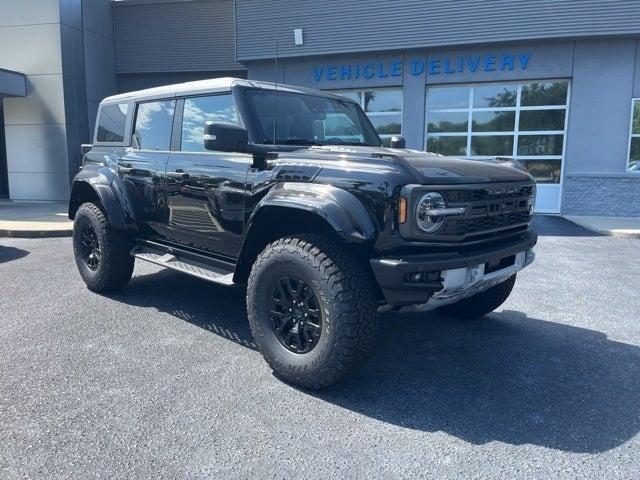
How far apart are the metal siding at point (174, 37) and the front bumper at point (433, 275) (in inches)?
559

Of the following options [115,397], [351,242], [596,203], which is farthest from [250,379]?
[596,203]

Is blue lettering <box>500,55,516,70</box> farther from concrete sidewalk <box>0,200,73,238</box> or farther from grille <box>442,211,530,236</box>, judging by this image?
concrete sidewalk <box>0,200,73,238</box>

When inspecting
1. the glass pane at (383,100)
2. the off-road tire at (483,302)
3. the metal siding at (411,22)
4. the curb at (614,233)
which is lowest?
the curb at (614,233)

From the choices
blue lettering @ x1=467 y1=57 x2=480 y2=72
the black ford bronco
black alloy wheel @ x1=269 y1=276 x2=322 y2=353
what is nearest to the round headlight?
the black ford bronco

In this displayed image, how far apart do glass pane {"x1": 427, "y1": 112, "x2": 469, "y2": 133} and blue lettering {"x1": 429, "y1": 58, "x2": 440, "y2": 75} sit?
1025mm

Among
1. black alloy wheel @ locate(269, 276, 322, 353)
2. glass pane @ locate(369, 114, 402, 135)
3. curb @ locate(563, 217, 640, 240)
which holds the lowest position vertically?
curb @ locate(563, 217, 640, 240)

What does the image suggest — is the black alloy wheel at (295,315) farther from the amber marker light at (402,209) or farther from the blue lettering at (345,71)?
the blue lettering at (345,71)

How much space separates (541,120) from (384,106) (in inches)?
156

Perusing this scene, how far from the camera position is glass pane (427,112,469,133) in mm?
13242

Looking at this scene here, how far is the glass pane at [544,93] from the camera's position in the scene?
1245 cm

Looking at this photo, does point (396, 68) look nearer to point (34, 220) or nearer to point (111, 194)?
point (34, 220)

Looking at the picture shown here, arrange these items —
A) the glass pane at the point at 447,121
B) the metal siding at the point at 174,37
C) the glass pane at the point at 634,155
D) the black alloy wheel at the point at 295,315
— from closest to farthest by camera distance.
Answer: the black alloy wheel at the point at 295,315 → the glass pane at the point at 634,155 → the glass pane at the point at 447,121 → the metal siding at the point at 174,37

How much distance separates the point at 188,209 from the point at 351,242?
1.79 meters

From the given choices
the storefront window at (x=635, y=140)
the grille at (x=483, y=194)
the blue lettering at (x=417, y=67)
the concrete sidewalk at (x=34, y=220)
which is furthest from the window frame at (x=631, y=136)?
the concrete sidewalk at (x=34, y=220)
